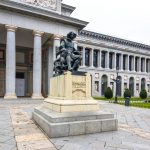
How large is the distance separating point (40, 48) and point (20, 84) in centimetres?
995

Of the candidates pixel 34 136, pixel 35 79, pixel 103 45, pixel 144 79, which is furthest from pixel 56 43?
pixel 144 79

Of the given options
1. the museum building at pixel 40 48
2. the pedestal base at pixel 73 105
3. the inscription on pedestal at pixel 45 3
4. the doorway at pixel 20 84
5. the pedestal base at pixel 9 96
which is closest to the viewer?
the pedestal base at pixel 73 105

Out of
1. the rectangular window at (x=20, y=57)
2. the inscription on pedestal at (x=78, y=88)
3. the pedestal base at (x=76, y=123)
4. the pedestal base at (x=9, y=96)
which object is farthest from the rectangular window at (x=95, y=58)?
the pedestal base at (x=76, y=123)

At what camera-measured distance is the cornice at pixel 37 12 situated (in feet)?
81.1

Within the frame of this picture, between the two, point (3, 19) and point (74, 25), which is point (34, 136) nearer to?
point (3, 19)

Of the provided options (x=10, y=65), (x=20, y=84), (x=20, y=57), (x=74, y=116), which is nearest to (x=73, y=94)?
Answer: (x=74, y=116)

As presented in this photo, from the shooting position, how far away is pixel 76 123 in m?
7.62

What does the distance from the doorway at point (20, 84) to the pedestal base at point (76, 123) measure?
1049 inches

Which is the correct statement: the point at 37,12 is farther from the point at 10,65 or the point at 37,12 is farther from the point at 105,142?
the point at 105,142

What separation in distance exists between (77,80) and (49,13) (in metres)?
20.8

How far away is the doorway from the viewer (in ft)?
112

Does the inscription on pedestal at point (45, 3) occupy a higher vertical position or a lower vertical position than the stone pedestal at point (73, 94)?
higher

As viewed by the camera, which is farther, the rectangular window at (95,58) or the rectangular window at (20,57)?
the rectangular window at (95,58)

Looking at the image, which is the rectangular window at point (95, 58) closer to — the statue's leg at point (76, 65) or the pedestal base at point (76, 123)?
the statue's leg at point (76, 65)
